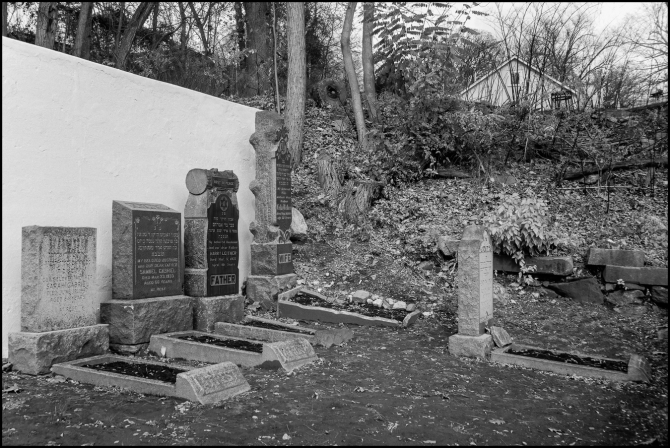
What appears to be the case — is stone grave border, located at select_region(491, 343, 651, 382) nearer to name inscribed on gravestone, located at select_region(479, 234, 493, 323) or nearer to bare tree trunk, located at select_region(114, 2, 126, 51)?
name inscribed on gravestone, located at select_region(479, 234, 493, 323)

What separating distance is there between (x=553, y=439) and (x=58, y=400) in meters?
3.80

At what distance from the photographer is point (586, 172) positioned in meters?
11.0

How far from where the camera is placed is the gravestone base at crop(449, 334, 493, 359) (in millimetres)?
6023

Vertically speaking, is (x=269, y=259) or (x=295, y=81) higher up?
(x=295, y=81)

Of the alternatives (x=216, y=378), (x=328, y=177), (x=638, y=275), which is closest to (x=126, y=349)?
(x=216, y=378)

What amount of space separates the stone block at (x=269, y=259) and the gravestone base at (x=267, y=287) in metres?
0.10

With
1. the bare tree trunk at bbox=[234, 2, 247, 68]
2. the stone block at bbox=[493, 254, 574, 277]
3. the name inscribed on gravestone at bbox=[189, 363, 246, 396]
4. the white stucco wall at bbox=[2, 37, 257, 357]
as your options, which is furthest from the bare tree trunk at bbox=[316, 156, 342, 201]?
the bare tree trunk at bbox=[234, 2, 247, 68]

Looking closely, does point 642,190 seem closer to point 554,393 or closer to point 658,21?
point 658,21

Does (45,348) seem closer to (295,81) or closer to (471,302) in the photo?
(471,302)

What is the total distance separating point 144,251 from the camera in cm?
631

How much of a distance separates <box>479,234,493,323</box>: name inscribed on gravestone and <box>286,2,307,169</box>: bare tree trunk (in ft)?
22.1

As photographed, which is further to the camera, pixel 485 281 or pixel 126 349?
pixel 485 281

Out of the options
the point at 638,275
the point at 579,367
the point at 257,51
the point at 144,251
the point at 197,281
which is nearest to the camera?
the point at 579,367

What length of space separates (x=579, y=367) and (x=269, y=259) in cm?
469
